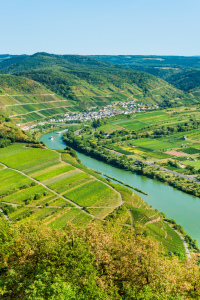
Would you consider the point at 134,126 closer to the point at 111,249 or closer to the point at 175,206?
the point at 175,206

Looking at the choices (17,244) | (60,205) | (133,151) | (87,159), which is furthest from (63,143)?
(17,244)

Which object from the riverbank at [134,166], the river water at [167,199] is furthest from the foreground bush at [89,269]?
the riverbank at [134,166]

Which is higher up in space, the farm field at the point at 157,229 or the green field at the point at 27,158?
the green field at the point at 27,158

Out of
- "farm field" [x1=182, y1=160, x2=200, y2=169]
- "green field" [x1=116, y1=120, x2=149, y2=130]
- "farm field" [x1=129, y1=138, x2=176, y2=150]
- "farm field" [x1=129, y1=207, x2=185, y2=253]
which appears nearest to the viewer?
"farm field" [x1=129, y1=207, x2=185, y2=253]

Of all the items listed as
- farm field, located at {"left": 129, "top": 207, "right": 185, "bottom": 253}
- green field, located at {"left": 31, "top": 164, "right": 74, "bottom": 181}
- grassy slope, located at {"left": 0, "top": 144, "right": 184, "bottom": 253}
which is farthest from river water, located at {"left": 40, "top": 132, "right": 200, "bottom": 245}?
green field, located at {"left": 31, "top": 164, "right": 74, "bottom": 181}

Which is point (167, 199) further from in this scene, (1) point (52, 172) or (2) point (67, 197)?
(1) point (52, 172)

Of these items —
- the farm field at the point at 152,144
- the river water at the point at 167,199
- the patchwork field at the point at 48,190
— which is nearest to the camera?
the patchwork field at the point at 48,190

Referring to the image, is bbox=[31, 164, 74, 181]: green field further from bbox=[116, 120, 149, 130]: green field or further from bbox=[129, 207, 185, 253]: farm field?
bbox=[116, 120, 149, 130]: green field

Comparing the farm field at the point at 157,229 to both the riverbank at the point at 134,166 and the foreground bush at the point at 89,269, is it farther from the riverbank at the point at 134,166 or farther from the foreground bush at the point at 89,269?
the foreground bush at the point at 89,269

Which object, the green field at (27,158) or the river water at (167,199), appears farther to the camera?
the green field at (27,158)
